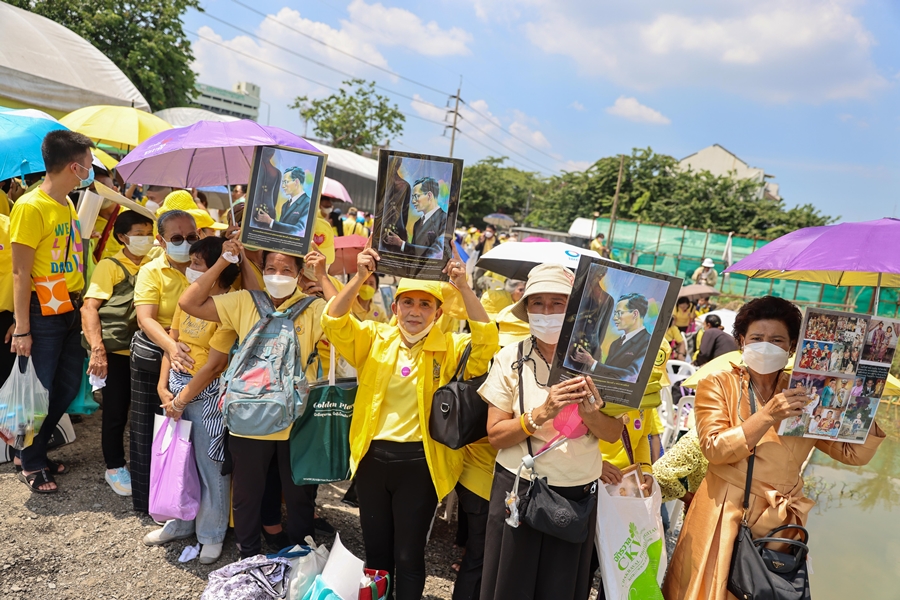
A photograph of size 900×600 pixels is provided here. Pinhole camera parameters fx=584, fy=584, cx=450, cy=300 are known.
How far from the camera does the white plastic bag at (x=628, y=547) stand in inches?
102

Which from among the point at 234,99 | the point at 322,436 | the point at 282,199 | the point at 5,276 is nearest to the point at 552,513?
the point at 322,436

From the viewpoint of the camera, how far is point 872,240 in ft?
7.54

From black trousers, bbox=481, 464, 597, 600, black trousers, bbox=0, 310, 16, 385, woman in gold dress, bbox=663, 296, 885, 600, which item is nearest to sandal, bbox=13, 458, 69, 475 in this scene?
black trousers, bbox=0, 310, 16, 385

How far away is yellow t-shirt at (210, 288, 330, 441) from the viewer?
3.03 m

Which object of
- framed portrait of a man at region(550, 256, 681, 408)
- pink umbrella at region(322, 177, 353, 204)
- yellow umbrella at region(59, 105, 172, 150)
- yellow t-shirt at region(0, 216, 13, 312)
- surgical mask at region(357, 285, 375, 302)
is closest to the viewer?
framed portrait of a man at region(550, 256, 681, 408)

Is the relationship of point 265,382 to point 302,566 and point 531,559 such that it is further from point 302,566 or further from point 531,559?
point 531,559

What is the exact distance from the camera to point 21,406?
3.69m

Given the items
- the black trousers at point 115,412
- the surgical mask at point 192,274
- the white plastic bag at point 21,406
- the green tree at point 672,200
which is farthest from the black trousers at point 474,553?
the green tree at point 672,200

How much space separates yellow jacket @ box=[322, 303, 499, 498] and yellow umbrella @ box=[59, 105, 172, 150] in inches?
145

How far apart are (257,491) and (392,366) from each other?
43.3 inches

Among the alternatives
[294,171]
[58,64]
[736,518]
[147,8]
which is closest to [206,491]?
[294,171]

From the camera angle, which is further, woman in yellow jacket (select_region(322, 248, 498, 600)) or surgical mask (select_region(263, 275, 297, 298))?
surgical mask (select_region(263, 275, 297, 298))

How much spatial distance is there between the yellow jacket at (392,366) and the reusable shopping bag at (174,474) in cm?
110

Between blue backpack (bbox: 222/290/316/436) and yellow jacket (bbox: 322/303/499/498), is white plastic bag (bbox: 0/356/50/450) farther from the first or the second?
yellow jacket (bbox: 322/303/499/498)
